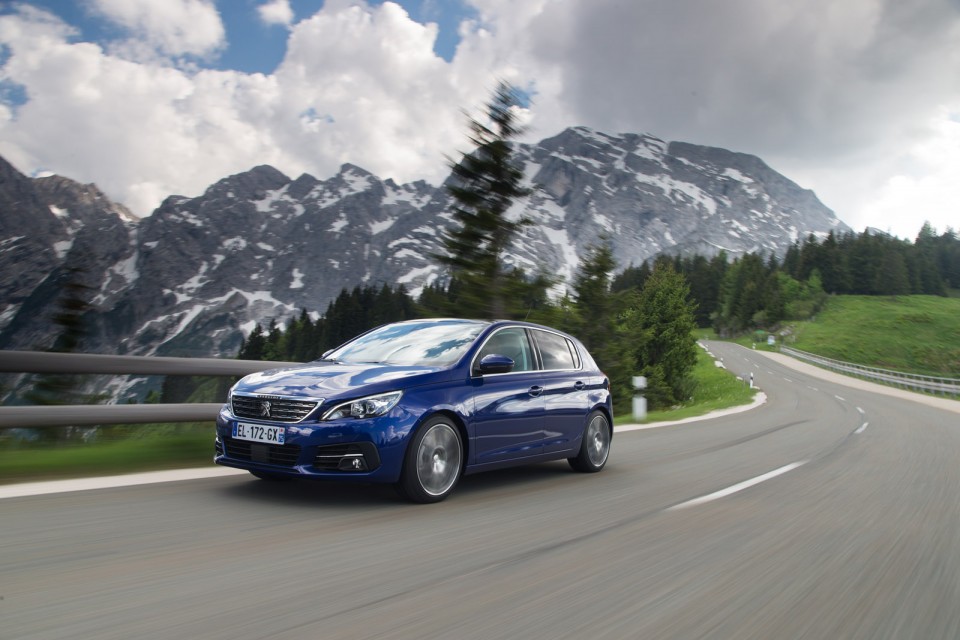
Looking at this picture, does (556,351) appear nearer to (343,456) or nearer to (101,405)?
(343,456)

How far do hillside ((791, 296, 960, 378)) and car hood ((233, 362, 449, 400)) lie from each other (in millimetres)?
85667

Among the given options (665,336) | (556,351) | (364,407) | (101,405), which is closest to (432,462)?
(364,407)

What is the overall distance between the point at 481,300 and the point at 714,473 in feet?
43.0

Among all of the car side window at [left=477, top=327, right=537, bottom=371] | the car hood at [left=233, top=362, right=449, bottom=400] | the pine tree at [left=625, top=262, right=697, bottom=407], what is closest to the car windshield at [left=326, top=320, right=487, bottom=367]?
the car side window at [left=477, top=327, right=537, bottom=371]

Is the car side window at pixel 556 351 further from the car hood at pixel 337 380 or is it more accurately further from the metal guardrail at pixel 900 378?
the metal guardrail at pixel 900 378

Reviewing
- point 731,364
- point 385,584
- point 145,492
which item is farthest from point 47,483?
point 731,364

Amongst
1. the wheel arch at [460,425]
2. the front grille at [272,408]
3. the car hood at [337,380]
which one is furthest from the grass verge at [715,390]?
the front grille at [272,408]

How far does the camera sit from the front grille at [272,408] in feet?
17.7

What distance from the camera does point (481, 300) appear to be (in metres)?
21.0

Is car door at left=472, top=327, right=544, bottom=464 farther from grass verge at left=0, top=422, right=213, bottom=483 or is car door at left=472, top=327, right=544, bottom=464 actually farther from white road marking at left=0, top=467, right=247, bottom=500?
grass verge at left=0, top=422, right=213, bottom=483

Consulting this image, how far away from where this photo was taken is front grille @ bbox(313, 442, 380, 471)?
5367mm

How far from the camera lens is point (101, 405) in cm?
734

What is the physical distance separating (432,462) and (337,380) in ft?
3.21

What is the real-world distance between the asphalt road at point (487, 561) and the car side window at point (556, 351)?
121 cm
